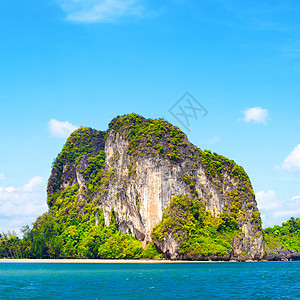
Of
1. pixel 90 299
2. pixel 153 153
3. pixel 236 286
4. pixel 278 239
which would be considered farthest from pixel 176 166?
pixel 90 299

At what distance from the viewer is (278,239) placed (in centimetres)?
13212

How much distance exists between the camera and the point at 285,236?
13575 centimetres

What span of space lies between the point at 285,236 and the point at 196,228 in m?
57.5

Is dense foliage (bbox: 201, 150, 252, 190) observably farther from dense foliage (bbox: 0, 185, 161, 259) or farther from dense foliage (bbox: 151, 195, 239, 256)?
dense foliage (bbox: 0, 185, 161, 259)

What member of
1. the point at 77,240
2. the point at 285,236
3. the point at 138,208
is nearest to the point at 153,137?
the point at 138,208

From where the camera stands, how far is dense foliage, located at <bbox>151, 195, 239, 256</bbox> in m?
87.6

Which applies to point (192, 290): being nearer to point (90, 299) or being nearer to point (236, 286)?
point (236, 286)

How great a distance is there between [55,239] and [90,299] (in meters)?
78.2

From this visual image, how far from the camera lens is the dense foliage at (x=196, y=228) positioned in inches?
3450

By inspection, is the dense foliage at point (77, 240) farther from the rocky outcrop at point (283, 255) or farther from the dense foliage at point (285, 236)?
the dense foliage at point (285, 236)

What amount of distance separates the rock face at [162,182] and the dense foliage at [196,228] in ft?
6.07

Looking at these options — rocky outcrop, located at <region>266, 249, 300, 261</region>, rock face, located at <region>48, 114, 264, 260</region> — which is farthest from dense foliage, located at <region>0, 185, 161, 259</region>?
rocky outcrop, located at <region>266, 249, 300, 261</region>

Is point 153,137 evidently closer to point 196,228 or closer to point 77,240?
point 196,228

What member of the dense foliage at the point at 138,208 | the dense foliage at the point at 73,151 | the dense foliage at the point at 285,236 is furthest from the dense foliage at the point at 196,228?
the dense foliage at the point at 73,151
